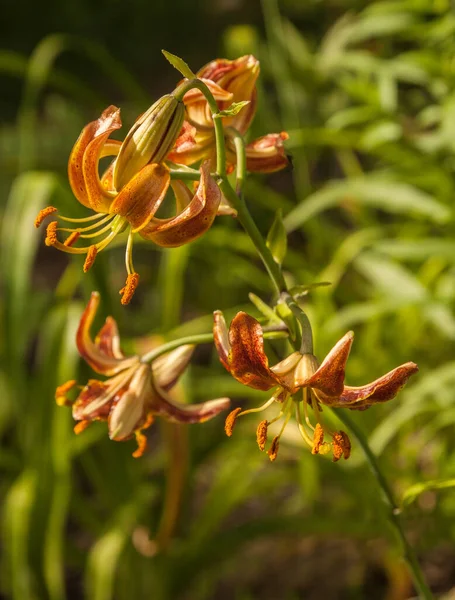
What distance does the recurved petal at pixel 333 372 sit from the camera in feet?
1.67

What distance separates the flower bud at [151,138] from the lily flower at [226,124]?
0.17 feet

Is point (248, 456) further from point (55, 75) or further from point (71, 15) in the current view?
point (71, 15)

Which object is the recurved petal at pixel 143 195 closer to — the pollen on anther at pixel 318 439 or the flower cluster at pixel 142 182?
the flower cluster at pixel 142 182

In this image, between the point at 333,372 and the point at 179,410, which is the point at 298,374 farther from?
the point at 179,410

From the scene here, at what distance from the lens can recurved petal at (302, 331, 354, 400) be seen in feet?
1.67

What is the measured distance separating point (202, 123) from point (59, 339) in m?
0.77

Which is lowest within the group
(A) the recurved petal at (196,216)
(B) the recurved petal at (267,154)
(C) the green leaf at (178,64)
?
(A) the recurved petal at (196,216)

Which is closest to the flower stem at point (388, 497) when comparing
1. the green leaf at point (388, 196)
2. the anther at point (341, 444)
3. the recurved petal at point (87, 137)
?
the anther at point (341, 444)

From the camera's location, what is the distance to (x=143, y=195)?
525 millimetres

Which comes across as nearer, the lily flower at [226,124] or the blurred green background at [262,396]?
the lily flower at [226,124]

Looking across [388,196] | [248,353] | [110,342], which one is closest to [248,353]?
[248,353]

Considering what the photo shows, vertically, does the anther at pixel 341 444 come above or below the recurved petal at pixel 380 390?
below

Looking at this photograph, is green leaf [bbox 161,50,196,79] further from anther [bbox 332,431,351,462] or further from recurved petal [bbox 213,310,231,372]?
anther [bbox 332,431,351,462]

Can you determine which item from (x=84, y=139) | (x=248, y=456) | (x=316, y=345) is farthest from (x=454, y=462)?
(x=84, y=139)
